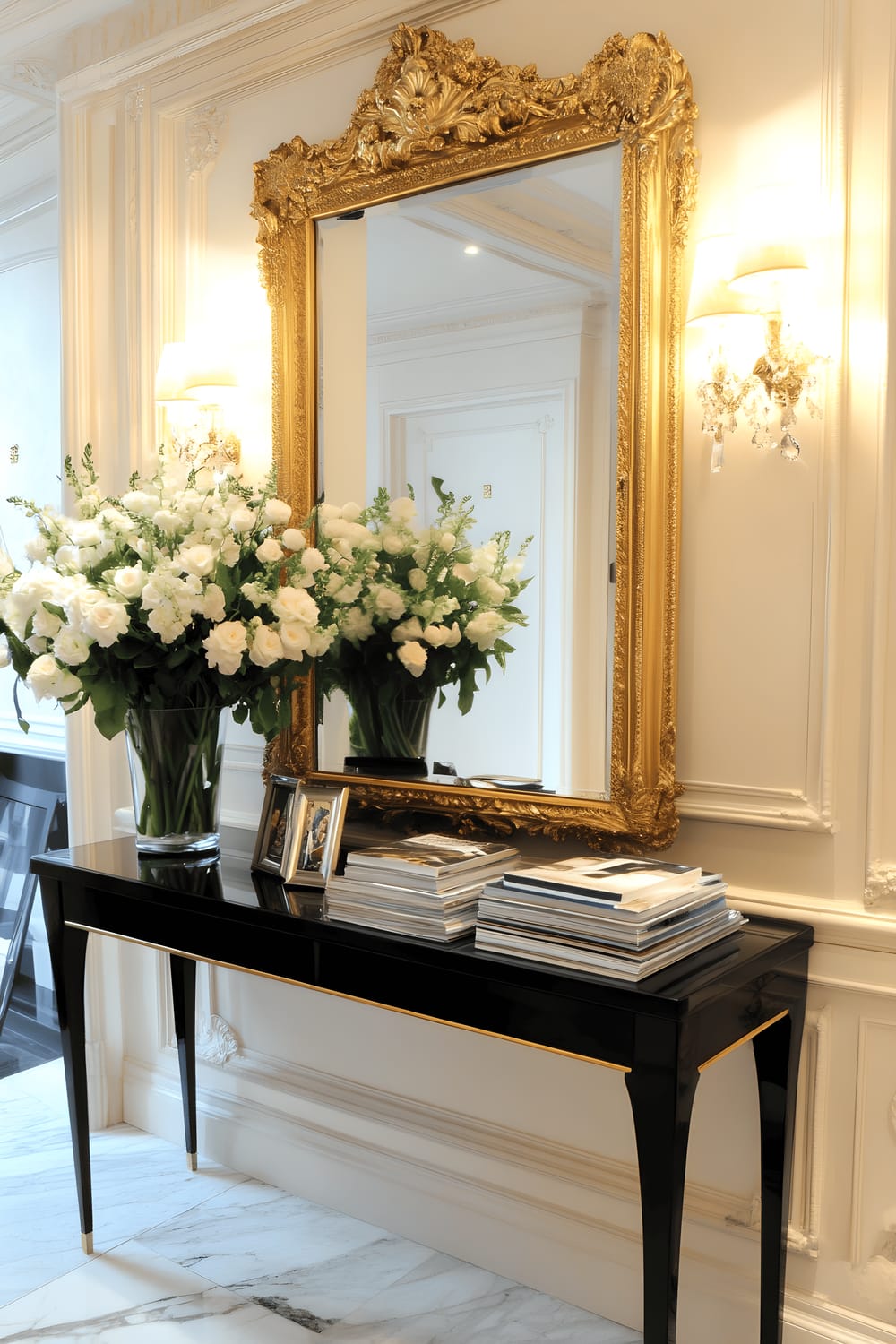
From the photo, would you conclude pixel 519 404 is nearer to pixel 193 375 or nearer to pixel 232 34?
pixel 193 375

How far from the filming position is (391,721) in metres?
2.45

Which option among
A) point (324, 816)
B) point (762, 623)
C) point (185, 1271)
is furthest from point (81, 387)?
point (185, 1271)

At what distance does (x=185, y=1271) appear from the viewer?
2400 millimetres

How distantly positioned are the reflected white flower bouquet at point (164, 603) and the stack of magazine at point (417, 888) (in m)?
0.50

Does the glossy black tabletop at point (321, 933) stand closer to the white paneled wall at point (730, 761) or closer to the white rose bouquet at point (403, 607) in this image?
the white paneled wall at point (730, 761)

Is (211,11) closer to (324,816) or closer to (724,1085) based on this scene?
(324,816)

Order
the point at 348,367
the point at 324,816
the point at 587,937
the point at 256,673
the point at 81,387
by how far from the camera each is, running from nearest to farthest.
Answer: the point at 587,937, the point at 324,816, the point at 256,673, the point at 348,367, the point at 81,387

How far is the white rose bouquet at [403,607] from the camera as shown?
2.29 meters

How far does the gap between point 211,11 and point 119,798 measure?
199 centimetres

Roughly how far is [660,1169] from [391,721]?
44.6 inches

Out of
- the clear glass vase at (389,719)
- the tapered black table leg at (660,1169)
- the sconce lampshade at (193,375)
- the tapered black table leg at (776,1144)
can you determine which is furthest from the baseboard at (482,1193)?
the sconce lampshade at (193,375)

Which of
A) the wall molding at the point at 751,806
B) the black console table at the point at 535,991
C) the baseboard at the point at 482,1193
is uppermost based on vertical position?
the wall molding at the point at 751,806

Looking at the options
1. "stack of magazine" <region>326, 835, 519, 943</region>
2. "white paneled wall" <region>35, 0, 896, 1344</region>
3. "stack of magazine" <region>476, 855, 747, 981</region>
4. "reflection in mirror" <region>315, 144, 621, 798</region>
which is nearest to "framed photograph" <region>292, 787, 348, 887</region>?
"stack of magazine" <region>326, 835, 519, 943</region>

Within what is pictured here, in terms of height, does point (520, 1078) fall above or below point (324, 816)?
below
